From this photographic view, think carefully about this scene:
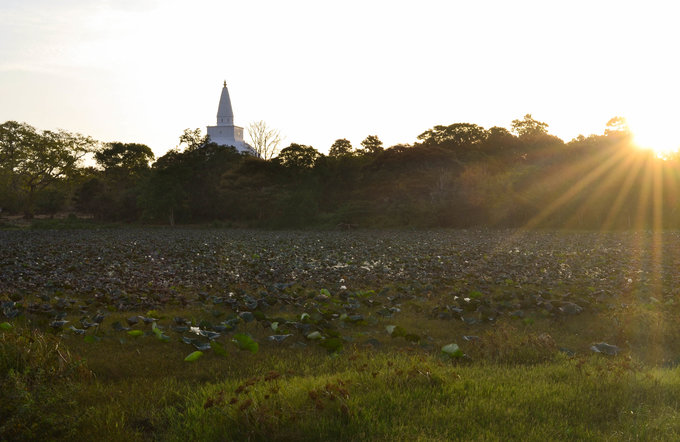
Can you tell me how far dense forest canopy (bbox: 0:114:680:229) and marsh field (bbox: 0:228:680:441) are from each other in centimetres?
3085

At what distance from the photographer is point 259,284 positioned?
43.1ft

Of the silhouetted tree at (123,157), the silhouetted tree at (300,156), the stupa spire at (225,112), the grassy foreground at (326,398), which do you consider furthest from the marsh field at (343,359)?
the stupa spire at (225,112)

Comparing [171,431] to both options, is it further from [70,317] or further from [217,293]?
[217,293]

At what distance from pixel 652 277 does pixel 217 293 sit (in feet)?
38.2

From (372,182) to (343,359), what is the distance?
47244 millimetres

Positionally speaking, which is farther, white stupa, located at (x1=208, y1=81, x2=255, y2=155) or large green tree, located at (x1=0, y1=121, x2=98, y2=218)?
white stupa, located at (x1=208, y1=81, x2=255, y2=155)

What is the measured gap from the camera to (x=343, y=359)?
21.9ft

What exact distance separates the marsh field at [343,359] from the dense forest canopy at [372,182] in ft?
101

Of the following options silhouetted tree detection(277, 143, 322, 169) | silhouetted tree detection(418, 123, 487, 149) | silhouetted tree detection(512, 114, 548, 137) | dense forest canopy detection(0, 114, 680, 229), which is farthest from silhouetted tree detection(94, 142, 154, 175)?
silhouetted tree detection(512, 114, 548, 137)

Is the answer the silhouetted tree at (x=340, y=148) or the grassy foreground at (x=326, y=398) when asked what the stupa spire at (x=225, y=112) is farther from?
Result: the grassy foreground at (x=326, y=398)

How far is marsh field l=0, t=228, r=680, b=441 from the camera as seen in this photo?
4566 mm

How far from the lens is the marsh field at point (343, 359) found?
4566 millimetres

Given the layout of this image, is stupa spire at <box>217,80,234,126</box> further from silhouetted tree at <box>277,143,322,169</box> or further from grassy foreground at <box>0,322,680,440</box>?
grassy foreground at <box>0,322,680,440</box>

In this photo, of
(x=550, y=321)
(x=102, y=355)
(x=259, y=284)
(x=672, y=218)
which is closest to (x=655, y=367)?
(x=550, y=321)
